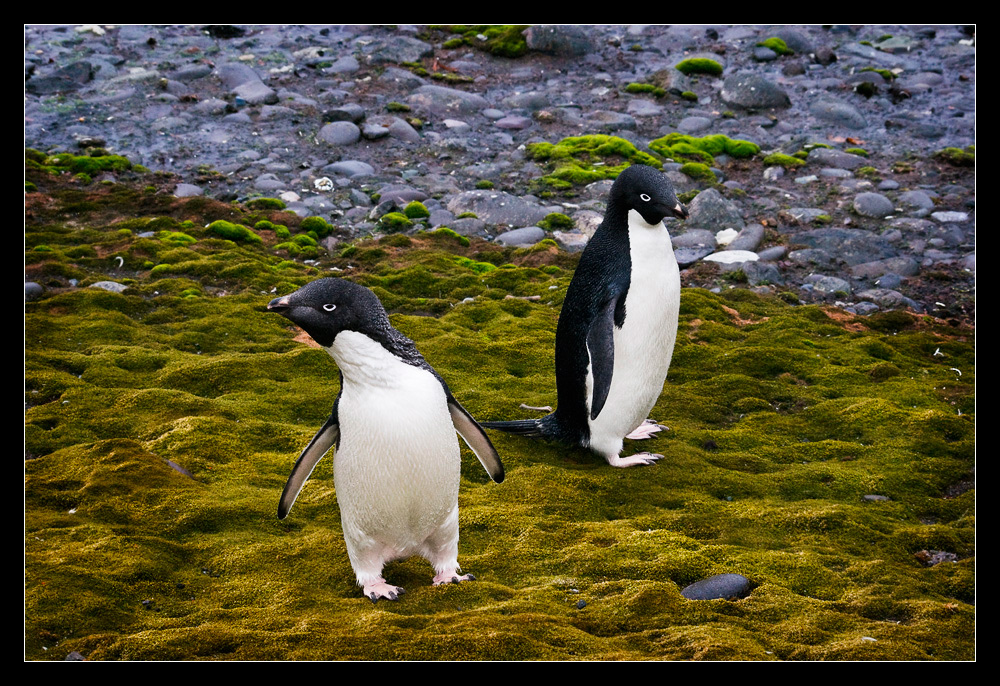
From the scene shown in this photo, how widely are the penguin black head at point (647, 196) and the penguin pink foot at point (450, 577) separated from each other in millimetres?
2122

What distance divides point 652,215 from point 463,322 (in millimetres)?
2389

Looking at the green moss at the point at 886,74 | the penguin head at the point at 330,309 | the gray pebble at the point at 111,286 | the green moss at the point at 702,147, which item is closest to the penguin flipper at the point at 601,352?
the penguin head at the point at 330,309

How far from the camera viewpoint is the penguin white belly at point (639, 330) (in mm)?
4844

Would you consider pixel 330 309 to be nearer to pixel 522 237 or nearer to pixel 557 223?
pixel 522 237

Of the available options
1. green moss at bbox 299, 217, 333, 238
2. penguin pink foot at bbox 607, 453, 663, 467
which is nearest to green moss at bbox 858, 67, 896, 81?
green moss at bbox 299, 217, 333, 238

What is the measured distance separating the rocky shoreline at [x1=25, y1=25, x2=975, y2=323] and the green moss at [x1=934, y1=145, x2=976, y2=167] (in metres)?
0.02

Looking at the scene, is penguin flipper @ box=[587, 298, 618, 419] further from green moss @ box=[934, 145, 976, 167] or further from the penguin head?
green moss @ box=[934, 145, 976, 167]

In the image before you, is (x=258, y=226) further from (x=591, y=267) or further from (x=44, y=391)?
(x=591, y=267)

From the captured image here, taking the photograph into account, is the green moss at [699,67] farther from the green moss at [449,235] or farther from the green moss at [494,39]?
the green moss at [449,235]

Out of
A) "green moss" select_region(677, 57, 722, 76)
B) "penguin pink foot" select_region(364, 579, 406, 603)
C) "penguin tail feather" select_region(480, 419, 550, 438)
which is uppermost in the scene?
"green moss" select_region(677, 57, 722, 76)

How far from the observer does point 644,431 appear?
5.25 metres

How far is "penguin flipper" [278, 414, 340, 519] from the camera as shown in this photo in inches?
140

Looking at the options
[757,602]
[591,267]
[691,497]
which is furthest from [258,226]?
[757,602]

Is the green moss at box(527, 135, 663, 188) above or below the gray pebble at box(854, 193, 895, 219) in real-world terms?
above
